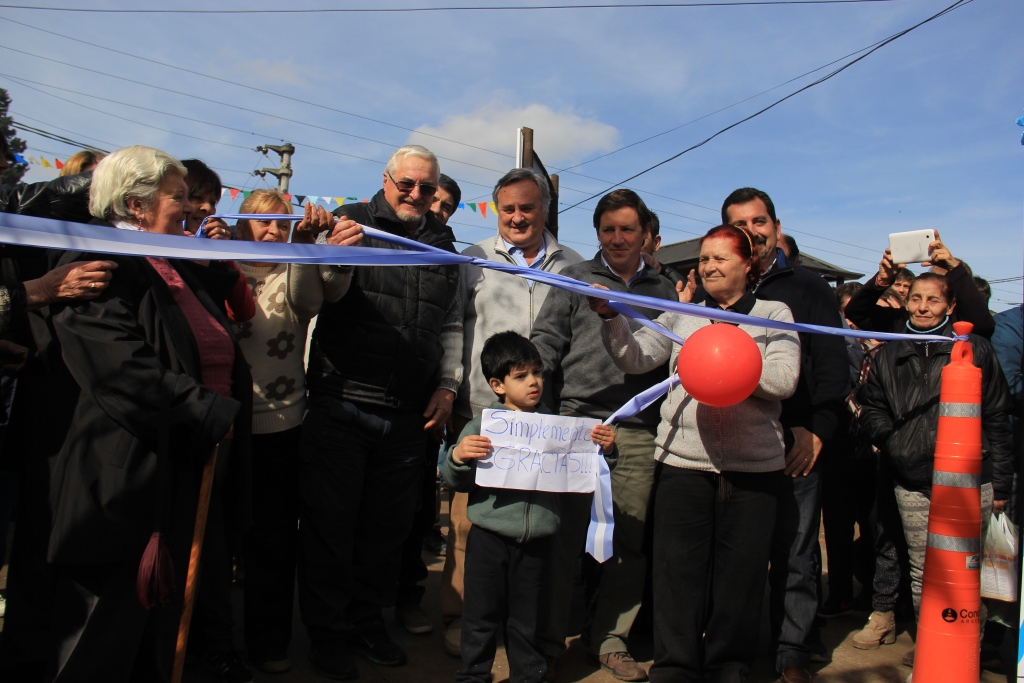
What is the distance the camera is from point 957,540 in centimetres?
300

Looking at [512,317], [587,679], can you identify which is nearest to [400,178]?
[512,317]

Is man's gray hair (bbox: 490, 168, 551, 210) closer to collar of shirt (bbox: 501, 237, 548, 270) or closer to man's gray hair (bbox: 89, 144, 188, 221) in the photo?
collar of shirt (bbox: 501, 237, 548, 270)

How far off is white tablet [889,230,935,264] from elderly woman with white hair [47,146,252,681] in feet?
11.4

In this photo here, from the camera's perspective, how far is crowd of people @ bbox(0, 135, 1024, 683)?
2391 millimetres

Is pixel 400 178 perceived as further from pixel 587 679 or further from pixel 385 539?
pixel 587 679

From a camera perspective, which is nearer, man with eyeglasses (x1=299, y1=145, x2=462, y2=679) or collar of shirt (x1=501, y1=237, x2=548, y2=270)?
man with eyeglasses (x1=299, y1=145, x2=462, y2=679)

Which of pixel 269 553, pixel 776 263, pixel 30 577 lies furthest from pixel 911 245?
pixel 30 577

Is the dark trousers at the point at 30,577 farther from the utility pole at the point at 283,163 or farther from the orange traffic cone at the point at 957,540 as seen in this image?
the utility pole at the point at 283,163

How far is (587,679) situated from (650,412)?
128cm

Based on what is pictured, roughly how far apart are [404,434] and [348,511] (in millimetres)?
434

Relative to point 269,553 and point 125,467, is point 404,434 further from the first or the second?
point 125,467

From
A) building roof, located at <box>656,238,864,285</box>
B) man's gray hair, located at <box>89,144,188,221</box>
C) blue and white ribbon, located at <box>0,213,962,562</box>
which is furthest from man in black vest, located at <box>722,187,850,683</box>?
building roof, located at <box>656,238,864,285</box>

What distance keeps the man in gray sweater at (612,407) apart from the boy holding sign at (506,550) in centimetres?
34

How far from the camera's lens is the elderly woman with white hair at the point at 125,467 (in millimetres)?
2307
